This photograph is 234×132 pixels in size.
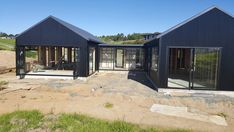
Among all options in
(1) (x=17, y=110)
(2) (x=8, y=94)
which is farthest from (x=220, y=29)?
(2) (x=8, y=94)

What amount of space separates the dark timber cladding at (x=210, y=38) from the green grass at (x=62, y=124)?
213 inches

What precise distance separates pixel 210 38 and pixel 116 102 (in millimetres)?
5484

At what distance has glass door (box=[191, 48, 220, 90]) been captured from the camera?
1038 centimetres

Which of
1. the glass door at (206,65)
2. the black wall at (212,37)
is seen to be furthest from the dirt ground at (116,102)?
the black wall at (212,37)

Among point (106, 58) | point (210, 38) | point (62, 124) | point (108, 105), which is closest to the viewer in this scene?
point (62, 124)

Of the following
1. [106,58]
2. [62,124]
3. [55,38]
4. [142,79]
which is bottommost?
[62,124]

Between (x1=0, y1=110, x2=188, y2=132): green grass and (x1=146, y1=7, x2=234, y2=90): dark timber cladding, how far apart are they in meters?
5.42

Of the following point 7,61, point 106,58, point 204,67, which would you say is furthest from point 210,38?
point 7,61

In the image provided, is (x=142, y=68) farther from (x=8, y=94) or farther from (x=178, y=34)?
A: (x=8, y=94)

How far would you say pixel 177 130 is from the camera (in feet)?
19.0

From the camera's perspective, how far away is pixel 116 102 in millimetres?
8797

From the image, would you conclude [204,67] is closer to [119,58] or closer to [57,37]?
[57,37]

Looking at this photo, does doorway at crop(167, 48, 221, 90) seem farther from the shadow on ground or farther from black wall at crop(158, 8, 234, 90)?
the shadow on ground

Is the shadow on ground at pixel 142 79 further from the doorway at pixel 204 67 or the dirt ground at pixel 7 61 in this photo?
the dirt ground at pixel 7 61
